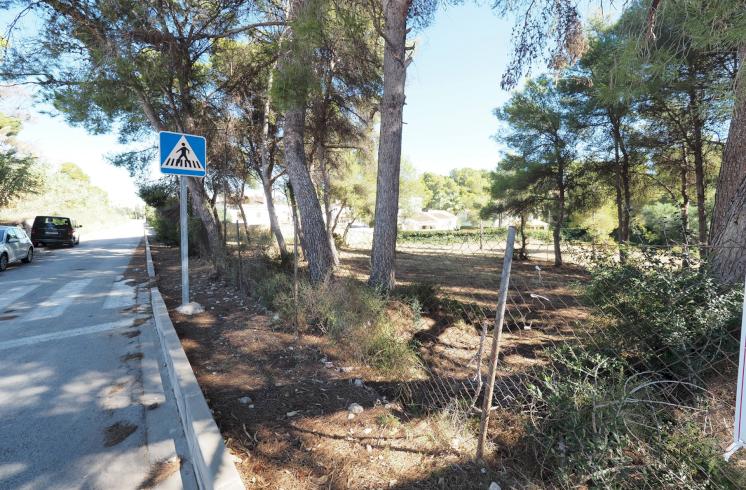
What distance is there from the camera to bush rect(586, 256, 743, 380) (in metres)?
2.74

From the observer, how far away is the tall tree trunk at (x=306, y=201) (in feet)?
21.1

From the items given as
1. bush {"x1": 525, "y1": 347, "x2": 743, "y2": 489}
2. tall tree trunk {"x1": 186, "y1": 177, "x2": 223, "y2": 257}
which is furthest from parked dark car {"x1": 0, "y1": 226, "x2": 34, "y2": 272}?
bush {"x1": 525, "y1": 347, "x2": 743, "y2": 489}

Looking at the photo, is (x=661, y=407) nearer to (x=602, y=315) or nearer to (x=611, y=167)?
(x=602, y=315)

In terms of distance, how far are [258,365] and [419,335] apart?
2360mm

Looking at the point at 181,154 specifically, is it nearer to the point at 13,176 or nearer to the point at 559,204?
the point at 559,204

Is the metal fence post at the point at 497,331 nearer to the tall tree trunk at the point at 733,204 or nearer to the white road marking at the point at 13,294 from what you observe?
the tall tree trunk at the point at 733,204

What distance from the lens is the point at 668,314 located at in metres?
2.94

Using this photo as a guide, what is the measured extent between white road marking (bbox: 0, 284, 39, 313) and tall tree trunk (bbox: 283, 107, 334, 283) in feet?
17.9

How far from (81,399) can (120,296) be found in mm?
4988

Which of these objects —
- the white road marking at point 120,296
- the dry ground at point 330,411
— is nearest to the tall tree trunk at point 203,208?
the white road marking at point 120,296

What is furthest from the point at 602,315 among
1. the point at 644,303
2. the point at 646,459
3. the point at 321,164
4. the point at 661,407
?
the point at 321,164

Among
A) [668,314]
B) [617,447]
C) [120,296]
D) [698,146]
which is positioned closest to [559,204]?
[698,146]

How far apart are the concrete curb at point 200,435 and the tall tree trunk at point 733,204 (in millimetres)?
4483

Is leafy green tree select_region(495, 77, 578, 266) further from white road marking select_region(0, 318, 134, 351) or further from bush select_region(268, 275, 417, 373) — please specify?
white road marking select_region(0, 318, 134, 351)
